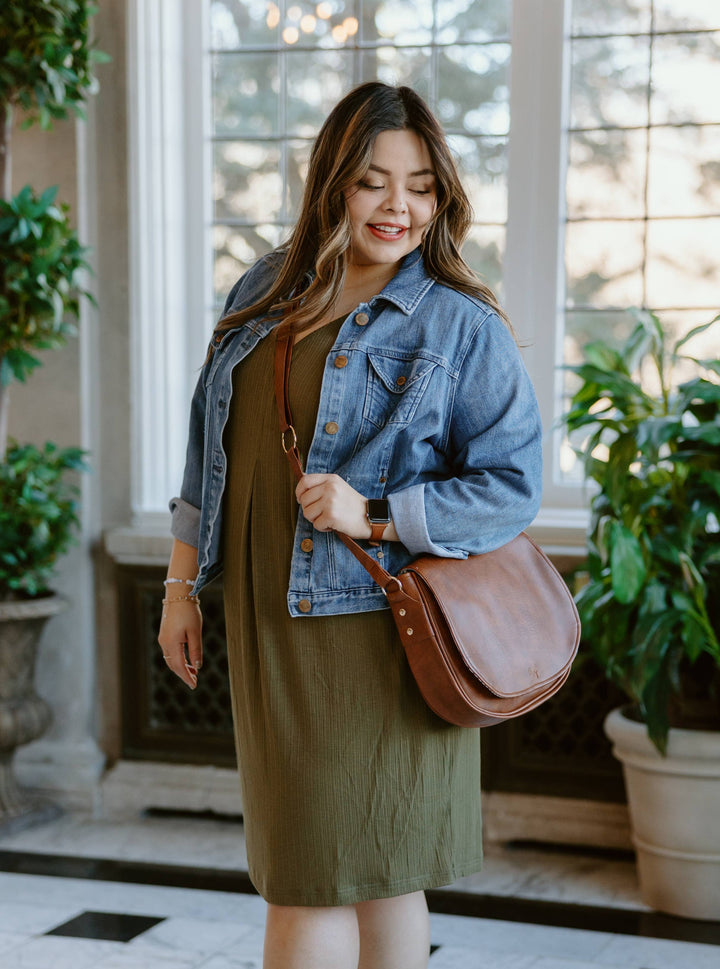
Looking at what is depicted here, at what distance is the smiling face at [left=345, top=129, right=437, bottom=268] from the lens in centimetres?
140

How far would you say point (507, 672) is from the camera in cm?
134

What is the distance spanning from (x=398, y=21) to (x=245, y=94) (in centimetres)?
47

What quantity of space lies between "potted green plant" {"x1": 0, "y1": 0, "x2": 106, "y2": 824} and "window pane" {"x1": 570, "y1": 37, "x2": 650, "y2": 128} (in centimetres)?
121

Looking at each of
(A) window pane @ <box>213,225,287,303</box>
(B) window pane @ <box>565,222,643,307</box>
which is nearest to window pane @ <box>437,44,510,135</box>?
(B) window pane @ <box>565,222,643,307</box>

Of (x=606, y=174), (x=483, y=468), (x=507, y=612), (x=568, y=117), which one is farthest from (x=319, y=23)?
(x=507, y=612)

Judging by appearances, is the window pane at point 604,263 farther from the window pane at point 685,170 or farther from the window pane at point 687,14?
the window pane at point 687,14

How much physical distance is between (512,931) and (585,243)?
66.2 inches

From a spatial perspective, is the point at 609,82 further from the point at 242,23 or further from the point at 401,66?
the point at 242,23

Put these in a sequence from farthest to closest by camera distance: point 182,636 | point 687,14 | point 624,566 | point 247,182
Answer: point 247,182
point 687,14
point 624,566
point 182,636

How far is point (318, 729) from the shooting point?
137cm

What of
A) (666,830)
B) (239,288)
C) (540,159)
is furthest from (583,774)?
(239,288)

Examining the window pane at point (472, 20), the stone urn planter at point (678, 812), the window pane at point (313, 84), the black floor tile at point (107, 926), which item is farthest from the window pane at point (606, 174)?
the black floor tile at point (107, 926)

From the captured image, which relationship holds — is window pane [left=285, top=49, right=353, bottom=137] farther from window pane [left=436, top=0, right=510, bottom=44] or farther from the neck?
the neck

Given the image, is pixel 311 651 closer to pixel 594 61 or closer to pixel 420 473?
pixel 420 473
